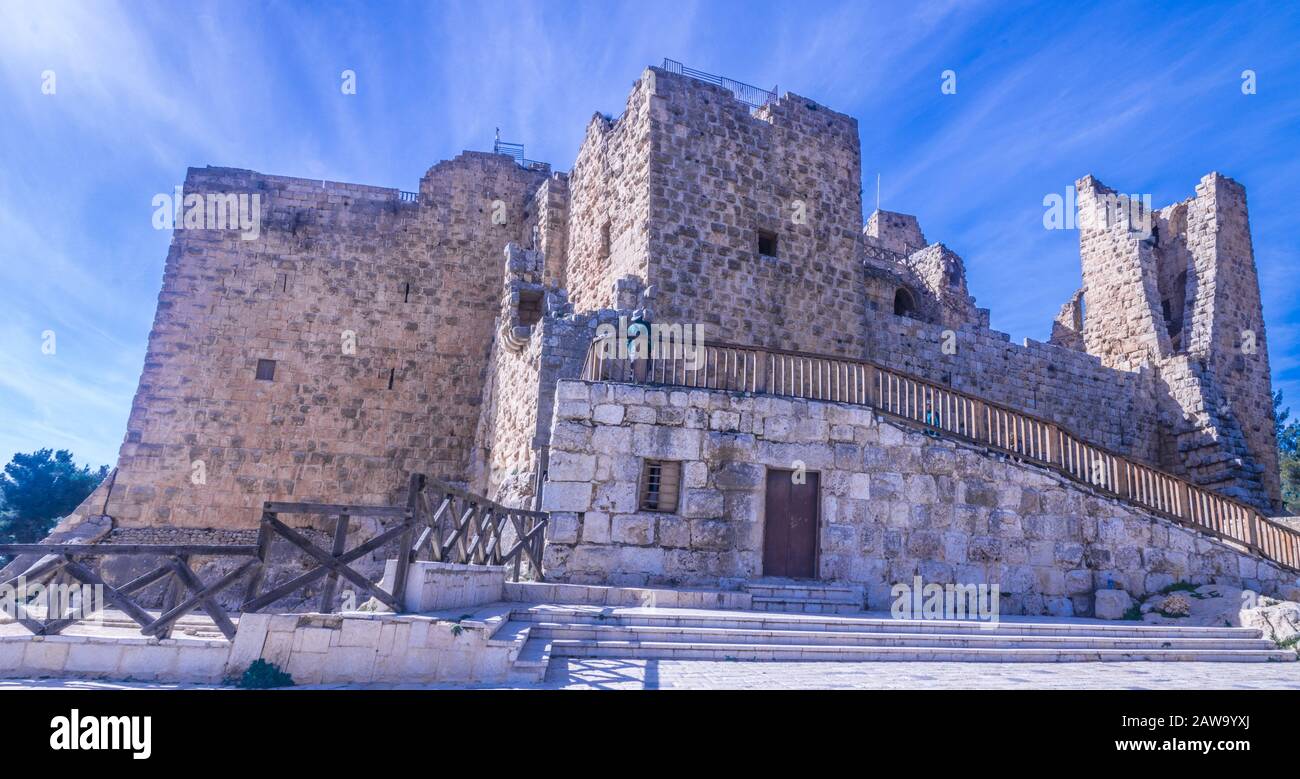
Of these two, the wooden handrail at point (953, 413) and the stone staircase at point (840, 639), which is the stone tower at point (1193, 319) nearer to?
Result: the wooden handrail at point (953, 413)

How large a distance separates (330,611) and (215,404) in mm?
14777

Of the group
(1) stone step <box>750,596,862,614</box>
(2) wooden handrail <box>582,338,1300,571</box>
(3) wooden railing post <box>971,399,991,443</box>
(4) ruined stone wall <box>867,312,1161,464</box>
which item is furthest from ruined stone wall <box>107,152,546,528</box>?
(3) wooden railing post <box>971,399,991,443</box>

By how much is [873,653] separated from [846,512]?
346 cm

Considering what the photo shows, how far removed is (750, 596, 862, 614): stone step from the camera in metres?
9.53

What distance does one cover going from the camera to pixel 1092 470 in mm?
11609

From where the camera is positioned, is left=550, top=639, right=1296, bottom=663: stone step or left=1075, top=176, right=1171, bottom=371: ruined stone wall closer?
left=550, top=639, right=1296, bottom=663: stone step

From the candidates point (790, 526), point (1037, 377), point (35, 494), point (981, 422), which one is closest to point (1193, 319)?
point (1037, 377)

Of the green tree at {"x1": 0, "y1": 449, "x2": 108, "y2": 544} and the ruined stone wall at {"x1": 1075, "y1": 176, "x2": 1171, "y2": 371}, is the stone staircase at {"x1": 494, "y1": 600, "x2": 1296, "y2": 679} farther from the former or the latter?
the green tree at {"x1": 0, "y1": 449, "x2": 108, "y2": 544}

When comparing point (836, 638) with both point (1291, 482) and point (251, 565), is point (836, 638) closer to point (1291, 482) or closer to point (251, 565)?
point (251, 565)

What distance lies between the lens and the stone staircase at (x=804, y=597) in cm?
959

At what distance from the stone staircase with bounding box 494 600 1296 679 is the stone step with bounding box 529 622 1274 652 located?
0.01 m

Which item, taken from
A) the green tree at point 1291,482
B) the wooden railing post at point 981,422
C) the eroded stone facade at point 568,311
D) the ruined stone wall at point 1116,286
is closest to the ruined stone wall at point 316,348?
the eroded stone facade at point 568,311

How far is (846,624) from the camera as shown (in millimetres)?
8312
